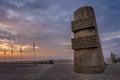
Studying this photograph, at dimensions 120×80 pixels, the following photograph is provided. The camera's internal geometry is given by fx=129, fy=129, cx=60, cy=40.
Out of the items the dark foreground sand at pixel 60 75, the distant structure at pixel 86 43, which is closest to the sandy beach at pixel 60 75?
the dark foreground sand at pixel 60 75

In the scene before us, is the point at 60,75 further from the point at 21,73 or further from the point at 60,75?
the point at 21,73

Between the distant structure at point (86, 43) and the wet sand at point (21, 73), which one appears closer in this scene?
the distant structure at point (86, 43)

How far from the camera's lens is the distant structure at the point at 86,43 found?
12.0 meters

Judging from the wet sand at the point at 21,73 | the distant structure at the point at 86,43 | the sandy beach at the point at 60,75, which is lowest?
the wet sand at the point at 21,73

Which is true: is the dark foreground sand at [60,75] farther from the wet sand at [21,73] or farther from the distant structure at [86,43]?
the distant structure at [86,43]

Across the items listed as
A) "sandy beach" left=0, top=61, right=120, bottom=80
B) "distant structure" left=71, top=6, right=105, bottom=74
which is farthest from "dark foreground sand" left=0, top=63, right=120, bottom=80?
"distant structure" left=71, top=6, right=105, bottom=74

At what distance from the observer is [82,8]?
13.5 m

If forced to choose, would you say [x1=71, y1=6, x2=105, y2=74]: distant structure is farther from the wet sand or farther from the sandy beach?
the wet sand

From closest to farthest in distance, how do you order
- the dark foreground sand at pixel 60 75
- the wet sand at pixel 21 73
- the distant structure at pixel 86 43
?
the dark foreground sand at pixel 60 75, the distant structure at pixel 86 43, the wet sand at pixel 21 73

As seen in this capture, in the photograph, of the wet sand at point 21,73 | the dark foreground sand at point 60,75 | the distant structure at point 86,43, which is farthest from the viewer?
the wet sand at point 21,73

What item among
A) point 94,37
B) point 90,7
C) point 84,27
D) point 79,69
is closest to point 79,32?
point 84,27

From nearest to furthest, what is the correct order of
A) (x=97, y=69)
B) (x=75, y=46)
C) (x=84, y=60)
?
(x=97, y=69) < (x=84, y=60) < (x=75, y=46)

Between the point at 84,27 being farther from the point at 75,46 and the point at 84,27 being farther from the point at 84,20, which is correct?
the point at 75,46

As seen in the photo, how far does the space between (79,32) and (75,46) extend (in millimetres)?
1546
